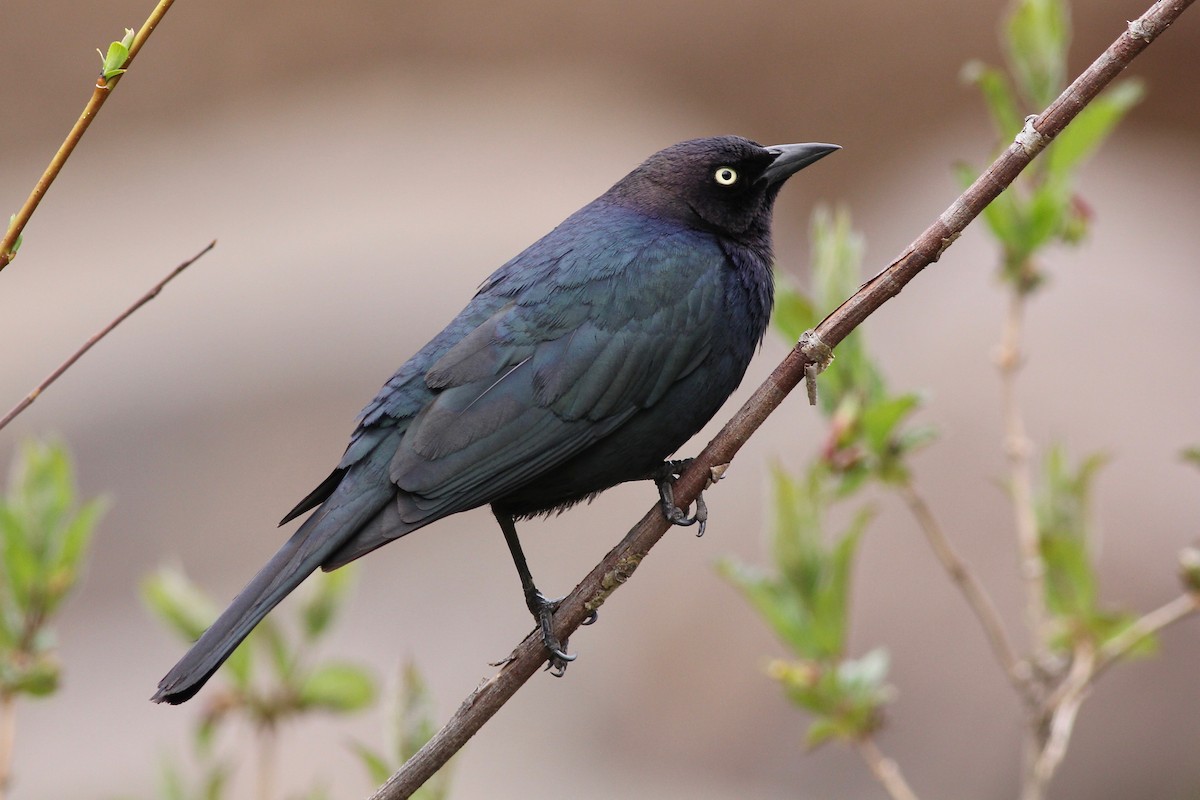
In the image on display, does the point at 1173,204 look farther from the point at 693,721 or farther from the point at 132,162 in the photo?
the point at 132,162

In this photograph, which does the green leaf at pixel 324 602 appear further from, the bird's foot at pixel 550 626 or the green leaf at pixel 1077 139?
the green leaf at pixel 1077 139

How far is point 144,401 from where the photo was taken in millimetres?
9266

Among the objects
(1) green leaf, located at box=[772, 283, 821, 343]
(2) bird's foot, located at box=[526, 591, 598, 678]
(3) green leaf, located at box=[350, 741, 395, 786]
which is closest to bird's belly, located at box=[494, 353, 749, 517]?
(1) green leaf, located at box=[772, 283, 821, 343]

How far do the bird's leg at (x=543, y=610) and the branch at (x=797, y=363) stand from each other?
0.07 metres

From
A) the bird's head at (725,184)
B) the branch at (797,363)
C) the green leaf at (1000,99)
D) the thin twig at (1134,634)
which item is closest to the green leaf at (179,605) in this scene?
the branch at (797,363)

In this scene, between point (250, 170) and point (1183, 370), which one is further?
point (250, 170)

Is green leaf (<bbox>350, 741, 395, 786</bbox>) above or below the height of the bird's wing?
below

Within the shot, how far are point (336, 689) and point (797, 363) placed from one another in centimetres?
155

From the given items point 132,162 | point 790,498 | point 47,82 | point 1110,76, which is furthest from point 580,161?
point 1110,76

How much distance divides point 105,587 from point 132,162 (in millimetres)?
6159

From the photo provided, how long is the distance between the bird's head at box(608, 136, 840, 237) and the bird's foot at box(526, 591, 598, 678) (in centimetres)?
117

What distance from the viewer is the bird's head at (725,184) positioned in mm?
3857

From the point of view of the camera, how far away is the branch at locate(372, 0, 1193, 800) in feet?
7.86

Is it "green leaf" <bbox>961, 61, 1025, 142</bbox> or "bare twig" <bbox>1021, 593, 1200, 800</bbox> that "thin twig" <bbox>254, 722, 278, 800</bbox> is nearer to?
"bare twig" <bbox>1021, 593, 1200, 800</bbox>
